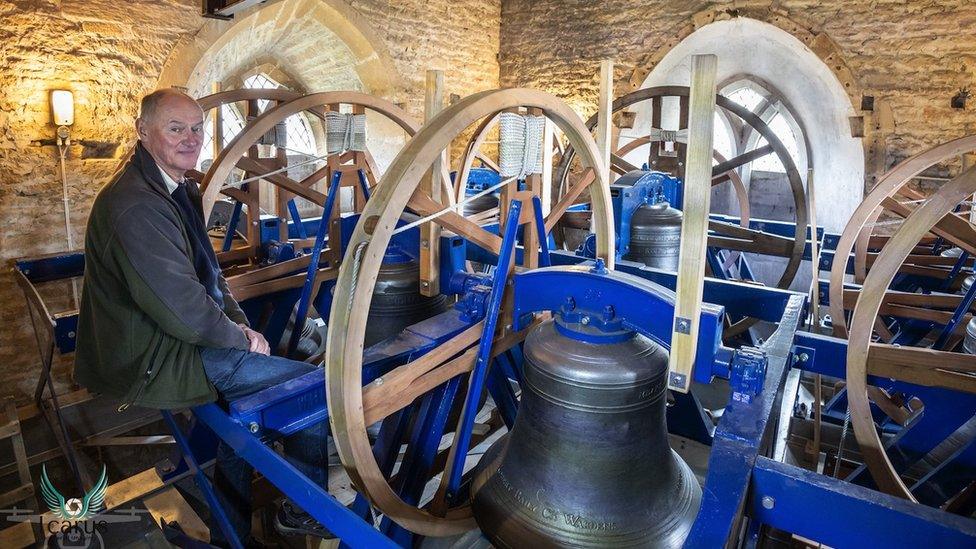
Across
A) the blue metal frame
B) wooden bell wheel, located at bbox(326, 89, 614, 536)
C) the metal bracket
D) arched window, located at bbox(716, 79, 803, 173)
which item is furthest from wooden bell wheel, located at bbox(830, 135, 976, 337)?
arched window, located at bbox(716, 79, 803, 173)

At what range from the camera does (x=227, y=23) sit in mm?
5566

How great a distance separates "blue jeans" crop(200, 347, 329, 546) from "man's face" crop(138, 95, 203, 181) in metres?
0.72

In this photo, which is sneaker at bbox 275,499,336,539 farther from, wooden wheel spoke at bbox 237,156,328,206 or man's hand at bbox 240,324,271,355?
wooden wheel spoke at bbox 237,156,328,206

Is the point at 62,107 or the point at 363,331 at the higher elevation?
the point at 62,107

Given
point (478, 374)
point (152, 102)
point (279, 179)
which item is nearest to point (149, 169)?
point (152, 102)

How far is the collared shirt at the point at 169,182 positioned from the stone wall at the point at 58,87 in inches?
124

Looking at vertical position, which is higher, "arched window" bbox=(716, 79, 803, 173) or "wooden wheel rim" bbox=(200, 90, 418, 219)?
"arched window" bbox=(716, 79, 803, 173)

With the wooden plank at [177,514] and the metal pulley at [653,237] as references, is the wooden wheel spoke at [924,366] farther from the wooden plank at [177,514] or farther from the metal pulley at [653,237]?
the wooden plank at [177,514]

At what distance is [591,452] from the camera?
63.6 inches

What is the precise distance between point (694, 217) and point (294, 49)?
22.7 feet

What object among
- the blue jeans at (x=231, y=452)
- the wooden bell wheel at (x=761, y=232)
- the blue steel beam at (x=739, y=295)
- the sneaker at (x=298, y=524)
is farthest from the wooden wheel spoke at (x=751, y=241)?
the sneaker at (x=298, y=524)

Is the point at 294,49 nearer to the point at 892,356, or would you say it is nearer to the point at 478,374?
the point at 478,374

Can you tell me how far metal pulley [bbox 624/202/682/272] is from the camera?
366cm

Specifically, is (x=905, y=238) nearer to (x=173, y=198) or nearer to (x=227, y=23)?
(x=173, y=198)
